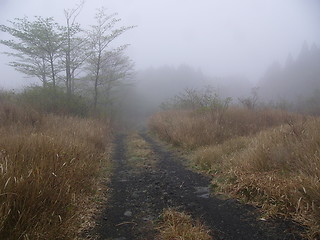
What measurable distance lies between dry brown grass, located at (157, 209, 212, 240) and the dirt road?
0.12 metres

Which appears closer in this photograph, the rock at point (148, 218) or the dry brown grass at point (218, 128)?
the rock at point (148, 218)

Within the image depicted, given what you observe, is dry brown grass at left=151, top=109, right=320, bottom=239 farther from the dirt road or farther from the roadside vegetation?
the dirt road

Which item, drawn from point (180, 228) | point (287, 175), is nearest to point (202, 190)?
point (287, 175)

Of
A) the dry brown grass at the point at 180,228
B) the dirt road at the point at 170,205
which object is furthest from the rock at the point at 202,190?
the dry brown grass at the point at 180,228

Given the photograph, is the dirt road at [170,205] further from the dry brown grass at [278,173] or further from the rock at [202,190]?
the dry brown grass at [278,173]

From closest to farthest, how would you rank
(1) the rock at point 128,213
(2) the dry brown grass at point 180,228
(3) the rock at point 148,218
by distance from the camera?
(2) the dry brown grass at point 180,228, (3) the rock at point 148,218, (1) the rock at point 128,213

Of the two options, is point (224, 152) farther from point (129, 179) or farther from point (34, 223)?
point (34, 223)

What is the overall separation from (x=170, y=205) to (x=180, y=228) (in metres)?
1.02

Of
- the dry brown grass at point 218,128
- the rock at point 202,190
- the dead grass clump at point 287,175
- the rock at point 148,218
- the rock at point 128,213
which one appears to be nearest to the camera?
the dead grass clump at point 287,175

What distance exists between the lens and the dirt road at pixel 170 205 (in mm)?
3141

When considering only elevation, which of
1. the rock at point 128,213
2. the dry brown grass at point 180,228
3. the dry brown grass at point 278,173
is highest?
the dry brown grass at point 278,173

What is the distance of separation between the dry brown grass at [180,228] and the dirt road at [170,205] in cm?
12

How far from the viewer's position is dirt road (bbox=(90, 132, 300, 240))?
3141mm

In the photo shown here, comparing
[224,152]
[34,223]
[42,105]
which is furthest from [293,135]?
[42,105]
